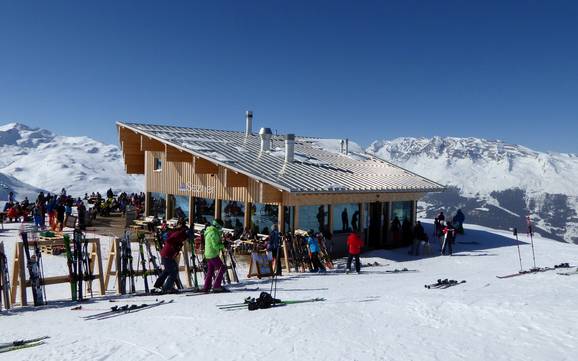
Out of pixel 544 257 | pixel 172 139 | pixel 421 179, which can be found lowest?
pixel 544 257

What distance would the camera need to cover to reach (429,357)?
5.80m

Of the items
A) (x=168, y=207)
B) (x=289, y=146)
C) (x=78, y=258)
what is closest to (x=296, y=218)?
(x=289, y=146)

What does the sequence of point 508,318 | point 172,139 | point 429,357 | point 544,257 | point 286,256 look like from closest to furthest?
point 429,357 → point 508,318 → point 286,256 → point 544,257 → point 172,139

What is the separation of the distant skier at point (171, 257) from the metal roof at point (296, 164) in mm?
5931

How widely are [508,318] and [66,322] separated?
6851 millimetres

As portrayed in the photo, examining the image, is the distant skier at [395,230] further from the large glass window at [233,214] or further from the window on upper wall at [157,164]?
the window on upper wall at [157,164]

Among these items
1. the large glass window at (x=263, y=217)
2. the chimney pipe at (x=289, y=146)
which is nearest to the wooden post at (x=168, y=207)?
the large glass window at (x=263, y=217)

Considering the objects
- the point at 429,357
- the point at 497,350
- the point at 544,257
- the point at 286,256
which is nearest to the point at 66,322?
the point at 429,357

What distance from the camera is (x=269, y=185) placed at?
17594 millimetres

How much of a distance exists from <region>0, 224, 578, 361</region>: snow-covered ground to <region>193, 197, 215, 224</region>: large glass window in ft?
34.5

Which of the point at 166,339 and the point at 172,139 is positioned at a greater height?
the point at 172,139

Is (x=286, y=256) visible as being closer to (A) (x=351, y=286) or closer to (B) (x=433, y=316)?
(A) (x=351, y=286)

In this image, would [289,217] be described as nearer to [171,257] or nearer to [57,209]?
[171,257]

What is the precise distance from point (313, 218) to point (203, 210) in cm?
557
